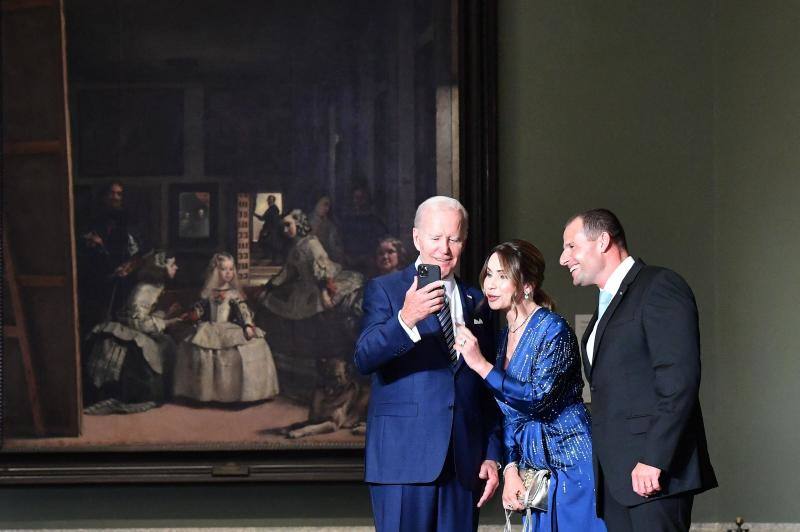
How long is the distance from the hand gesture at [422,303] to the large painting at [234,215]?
2476 millimetres

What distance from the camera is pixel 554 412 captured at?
4199mm

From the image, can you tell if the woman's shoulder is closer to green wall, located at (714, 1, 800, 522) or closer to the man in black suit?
the man in black suit

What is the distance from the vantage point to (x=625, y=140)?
7027mm

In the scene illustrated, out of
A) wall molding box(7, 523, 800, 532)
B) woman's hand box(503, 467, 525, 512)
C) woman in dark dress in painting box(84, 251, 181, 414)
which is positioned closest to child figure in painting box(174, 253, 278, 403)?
woman in dark dress in painting box(84, 251, 181, 414)

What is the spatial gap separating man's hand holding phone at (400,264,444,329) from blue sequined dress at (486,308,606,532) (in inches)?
13.9

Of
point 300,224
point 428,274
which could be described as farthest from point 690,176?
point 428,274

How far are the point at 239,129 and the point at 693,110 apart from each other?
Answer: 2.98 metres

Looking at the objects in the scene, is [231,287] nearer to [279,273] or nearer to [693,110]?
[279,273]

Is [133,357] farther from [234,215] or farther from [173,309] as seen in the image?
[234,215]

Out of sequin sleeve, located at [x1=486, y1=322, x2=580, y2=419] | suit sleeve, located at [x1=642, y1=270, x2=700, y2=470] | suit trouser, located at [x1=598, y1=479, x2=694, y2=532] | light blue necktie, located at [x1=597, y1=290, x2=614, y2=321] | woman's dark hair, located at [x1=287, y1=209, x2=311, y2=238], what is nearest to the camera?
suit sleeve, located at [x1=642, y1=270, x2=700, y2=470]

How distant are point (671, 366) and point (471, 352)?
0.78 m

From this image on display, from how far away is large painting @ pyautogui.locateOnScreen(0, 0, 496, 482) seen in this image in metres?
6.68

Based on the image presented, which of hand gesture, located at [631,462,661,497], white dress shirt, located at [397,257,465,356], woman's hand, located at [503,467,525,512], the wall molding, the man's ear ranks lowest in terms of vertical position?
the wall molding

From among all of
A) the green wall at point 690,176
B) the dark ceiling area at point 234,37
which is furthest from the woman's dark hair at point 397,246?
the dark ceiling area at point 234,37
